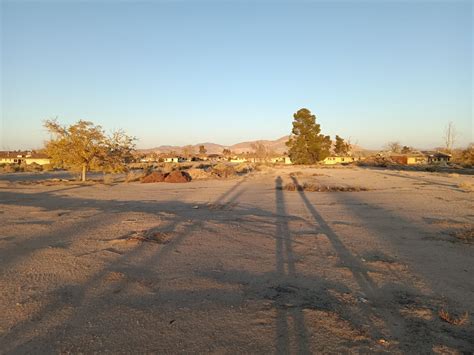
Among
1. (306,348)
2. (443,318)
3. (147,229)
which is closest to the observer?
(306,348)

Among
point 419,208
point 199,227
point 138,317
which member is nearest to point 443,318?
point 138,317

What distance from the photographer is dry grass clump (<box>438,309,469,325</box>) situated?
515 cm

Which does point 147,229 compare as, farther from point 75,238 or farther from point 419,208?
point 419,208

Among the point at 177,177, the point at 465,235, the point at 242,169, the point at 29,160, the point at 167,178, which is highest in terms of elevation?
the point at 29,160

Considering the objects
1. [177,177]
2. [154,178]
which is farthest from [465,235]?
[154,178]

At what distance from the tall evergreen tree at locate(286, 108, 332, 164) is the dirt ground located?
6342 centimetres

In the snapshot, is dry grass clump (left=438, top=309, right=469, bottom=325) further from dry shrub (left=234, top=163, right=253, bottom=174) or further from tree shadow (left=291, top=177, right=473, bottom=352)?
dry shrub (left=234, top=163, right=253, bottom=174)

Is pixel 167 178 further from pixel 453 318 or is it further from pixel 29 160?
pixel 29 160

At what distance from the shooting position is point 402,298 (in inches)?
240

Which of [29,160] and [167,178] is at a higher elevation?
[29,160]

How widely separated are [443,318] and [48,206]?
58.1 ft

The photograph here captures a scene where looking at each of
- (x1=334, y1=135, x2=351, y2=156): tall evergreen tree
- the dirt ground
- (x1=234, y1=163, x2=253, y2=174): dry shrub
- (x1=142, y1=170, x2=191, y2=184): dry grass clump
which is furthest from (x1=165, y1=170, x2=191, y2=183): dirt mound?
(x1=334, y1=135, x2=351, y2=156): tall evergreen tree

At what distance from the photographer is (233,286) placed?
668 centimetres

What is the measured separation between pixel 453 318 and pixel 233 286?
11.3 ft
